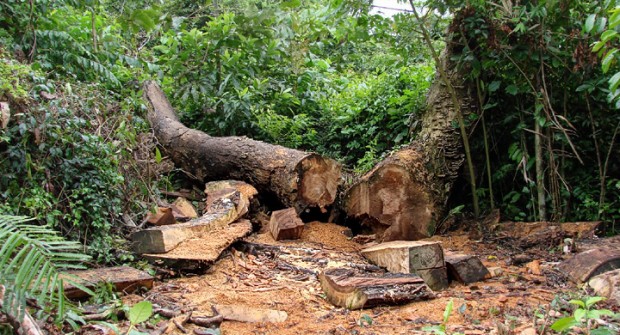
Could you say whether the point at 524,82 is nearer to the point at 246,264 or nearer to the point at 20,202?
the point at 246,264

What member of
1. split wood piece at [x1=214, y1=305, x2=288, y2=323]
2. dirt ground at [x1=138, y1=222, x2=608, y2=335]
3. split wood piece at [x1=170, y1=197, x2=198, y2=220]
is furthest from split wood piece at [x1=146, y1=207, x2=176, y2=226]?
split wood piece at [x1=214, y1=305, x2=288, y2=323]

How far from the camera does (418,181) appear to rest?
480 cm

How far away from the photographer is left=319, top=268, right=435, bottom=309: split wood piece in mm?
2873

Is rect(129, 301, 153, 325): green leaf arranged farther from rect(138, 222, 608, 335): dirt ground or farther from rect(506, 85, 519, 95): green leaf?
rect(506, 85, 519, 95): green leaf

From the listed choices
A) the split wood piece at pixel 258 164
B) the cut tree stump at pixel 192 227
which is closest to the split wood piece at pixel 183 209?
the cut tree stump at pixel 192 227

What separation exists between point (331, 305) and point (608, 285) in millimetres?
1650

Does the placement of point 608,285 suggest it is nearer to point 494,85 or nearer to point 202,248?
point 494,85

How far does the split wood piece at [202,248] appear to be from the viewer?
134 inches

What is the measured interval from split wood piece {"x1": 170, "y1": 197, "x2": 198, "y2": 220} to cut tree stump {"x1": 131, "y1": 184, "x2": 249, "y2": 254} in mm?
306

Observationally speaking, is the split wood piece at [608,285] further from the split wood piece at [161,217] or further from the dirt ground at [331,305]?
the split wood piece at [161,217]

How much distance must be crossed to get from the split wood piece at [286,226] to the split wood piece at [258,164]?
0.32 metres

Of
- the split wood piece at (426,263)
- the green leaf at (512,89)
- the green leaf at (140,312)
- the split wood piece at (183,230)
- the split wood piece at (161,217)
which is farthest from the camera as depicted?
the green leaf at (512,89)

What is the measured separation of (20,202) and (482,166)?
14.2ft

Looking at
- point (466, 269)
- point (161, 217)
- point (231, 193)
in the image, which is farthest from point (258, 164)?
point (466, 269)
